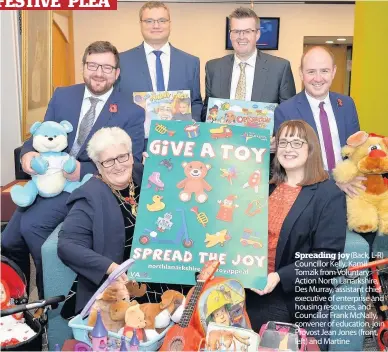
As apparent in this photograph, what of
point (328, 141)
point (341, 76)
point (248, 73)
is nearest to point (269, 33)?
point (341, 76)

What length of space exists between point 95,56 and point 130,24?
271 inches

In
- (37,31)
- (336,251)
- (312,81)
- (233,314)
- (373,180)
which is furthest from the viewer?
(37,31)

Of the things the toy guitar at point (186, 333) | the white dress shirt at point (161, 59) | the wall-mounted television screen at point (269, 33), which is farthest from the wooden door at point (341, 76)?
the toy guitar at point (186, 333)

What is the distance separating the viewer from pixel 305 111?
118 inches

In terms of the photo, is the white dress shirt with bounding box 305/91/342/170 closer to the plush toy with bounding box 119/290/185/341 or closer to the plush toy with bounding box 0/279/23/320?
the plush toy with bounding box 119/290/185/341

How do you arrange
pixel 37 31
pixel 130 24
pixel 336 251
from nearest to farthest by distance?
pixel 336 251 < pixel 37 31 < pixel 130 24

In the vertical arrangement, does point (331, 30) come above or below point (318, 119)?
above

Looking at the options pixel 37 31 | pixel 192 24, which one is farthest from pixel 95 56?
pixel 192 24

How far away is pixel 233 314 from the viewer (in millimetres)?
1870

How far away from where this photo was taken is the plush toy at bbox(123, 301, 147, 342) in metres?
1.90

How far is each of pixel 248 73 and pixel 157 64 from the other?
2.08 ft

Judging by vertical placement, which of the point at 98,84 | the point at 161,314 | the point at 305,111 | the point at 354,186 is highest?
the point at 98,84

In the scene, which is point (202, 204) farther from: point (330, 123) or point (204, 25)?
point (204, 25)

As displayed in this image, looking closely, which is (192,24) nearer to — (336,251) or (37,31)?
(37,31)
